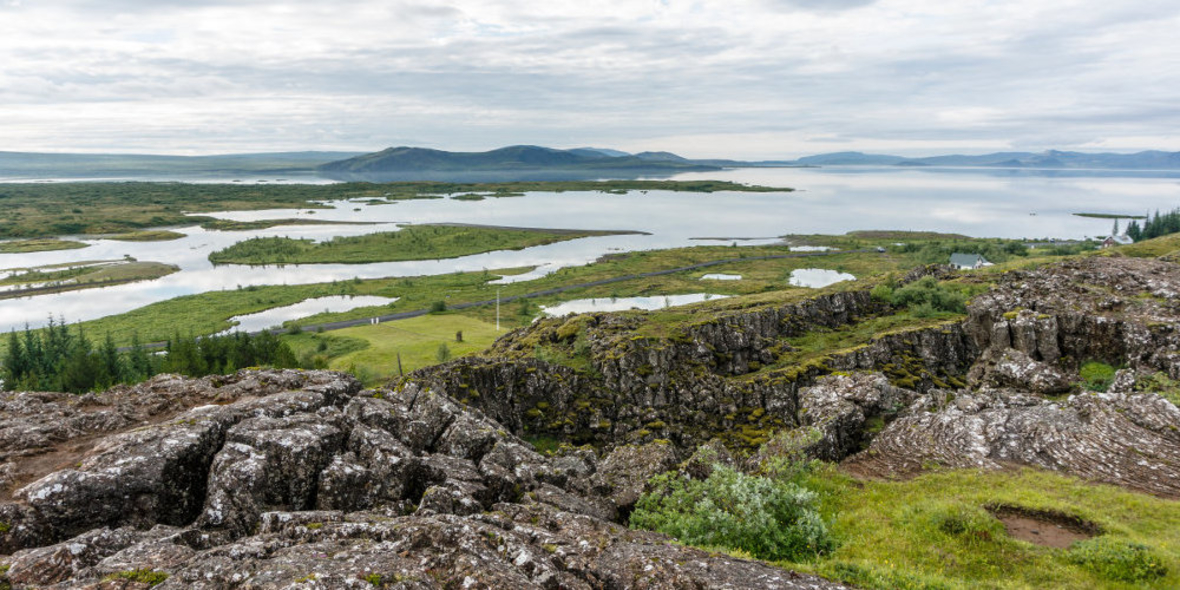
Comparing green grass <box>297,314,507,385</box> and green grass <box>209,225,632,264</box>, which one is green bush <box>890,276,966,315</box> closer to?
green grass <box>297,314,507,385</box>

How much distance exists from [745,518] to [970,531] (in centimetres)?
657

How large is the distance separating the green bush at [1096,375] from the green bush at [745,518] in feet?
77.9

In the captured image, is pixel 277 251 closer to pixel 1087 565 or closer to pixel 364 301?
pixel 364 301

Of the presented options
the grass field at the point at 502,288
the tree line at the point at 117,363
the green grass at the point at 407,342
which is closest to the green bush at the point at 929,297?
the grass field at the point at 502,288

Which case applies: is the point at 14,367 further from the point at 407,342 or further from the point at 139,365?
the point at 407,342

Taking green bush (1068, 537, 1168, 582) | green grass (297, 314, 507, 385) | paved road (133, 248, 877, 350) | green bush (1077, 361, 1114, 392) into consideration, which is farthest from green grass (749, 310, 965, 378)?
paved road (133, 248, 877, 350)

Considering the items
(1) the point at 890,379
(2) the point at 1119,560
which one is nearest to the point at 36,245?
(1) the point at 890,379

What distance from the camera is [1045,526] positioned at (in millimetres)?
17797

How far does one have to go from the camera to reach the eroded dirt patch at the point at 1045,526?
1709cm

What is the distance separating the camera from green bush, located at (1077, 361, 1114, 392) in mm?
31859

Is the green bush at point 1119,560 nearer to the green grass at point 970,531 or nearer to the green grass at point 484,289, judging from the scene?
the green grass at point 970,531

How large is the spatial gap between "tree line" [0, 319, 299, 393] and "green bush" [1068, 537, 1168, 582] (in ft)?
196

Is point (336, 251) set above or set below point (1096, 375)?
below

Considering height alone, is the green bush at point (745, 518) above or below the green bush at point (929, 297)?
below
